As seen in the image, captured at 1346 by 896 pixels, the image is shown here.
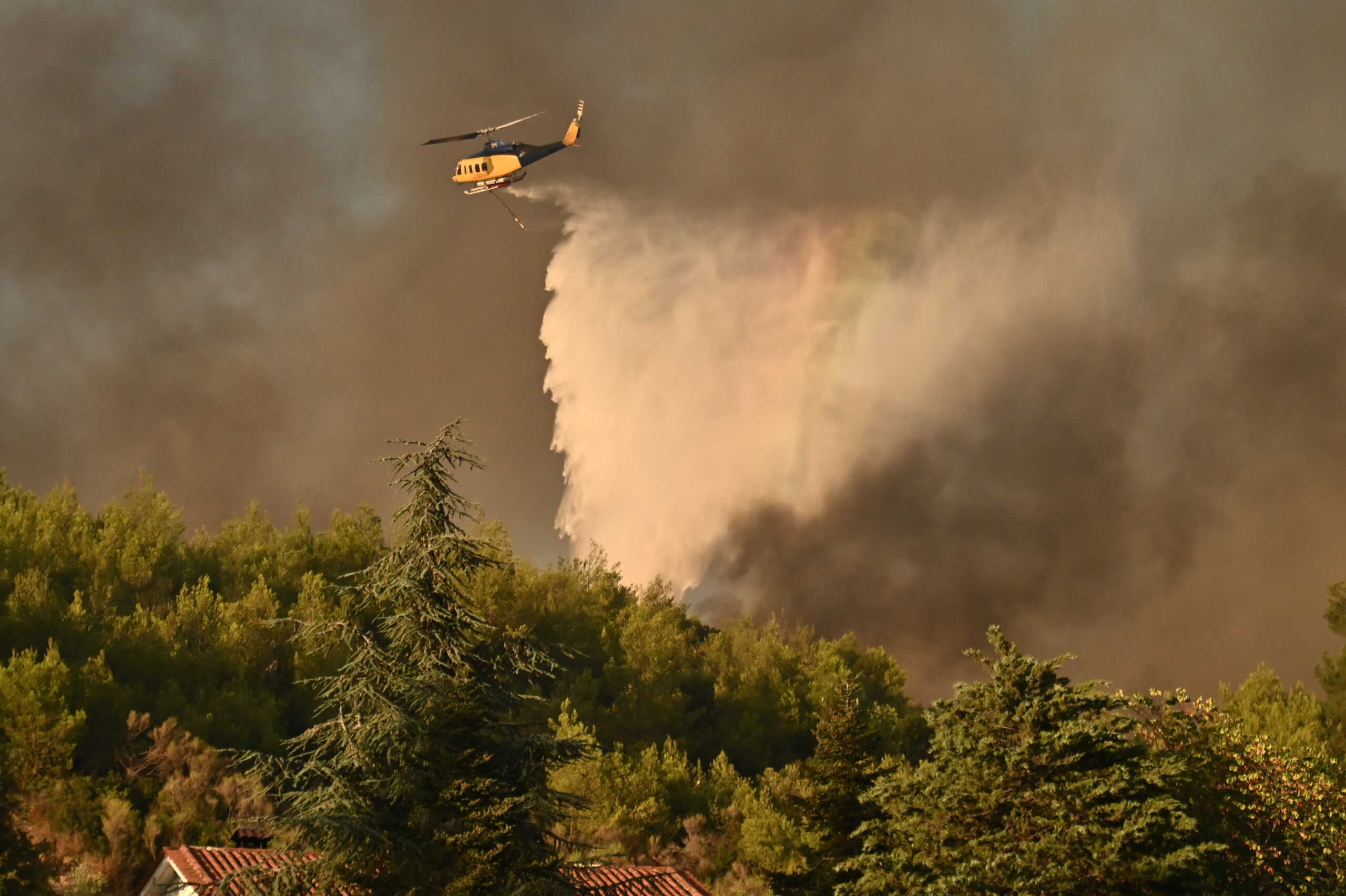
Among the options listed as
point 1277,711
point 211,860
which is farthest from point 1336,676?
point 211,860

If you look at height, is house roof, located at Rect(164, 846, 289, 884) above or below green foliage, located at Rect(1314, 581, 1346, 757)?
below

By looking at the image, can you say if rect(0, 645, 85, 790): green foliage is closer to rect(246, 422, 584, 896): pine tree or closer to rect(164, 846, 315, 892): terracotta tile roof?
rect(164, 846, 315, 892): terracotta tile roof

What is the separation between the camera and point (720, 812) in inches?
2469

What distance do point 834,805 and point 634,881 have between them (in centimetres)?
601

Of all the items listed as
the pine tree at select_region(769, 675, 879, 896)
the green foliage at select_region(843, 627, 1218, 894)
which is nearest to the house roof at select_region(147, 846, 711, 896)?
the pine tree at select_region(769, 675, 879, 896)

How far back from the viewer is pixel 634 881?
1081 inches

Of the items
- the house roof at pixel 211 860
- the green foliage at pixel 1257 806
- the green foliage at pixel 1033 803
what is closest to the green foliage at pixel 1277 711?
the green foliage at pixel 1257 806

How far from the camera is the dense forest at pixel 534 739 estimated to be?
25.7 meters

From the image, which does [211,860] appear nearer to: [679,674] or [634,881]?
[634,881]

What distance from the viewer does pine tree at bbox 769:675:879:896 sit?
31.3 m

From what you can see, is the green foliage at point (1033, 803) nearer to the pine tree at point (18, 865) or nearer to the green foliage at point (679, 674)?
the pine tree at point (18, 865)

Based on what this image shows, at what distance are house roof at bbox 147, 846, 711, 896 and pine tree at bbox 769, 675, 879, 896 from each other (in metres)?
3.44

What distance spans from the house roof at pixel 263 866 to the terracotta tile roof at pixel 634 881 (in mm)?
17

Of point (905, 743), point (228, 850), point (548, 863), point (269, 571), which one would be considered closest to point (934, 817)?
point (548, 863)
